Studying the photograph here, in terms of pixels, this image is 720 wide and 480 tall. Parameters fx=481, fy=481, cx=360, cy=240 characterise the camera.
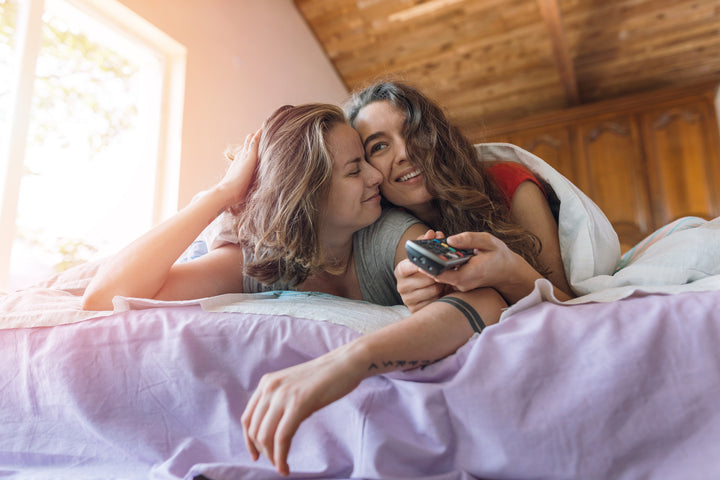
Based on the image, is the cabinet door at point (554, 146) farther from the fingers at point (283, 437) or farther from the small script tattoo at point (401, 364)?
the fingers at point (283, 437)

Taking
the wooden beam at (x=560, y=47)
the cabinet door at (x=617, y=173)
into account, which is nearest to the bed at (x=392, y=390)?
the wooden beam at (x=560, y=47)

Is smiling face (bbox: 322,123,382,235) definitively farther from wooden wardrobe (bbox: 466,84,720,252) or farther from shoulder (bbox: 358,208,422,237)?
wooden wardrobe (bbox: 466,84,720,252)

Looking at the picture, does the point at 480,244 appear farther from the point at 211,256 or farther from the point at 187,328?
the point at 211,256

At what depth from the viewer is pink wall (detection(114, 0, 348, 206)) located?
2.11 meters

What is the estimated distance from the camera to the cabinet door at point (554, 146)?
3223mm

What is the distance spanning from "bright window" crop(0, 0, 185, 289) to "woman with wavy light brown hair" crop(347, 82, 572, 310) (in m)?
1.18

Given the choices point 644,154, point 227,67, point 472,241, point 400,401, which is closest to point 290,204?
point 472,241

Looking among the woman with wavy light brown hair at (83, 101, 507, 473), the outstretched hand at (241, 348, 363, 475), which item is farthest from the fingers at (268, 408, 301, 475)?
the woman with wavy light brown hair at (83, 101, 507, 473)

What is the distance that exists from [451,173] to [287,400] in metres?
0.68

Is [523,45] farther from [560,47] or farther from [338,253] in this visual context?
Answer: [338,253]

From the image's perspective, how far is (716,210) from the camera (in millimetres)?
2859

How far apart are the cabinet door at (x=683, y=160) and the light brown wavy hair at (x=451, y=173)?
8.11 feet

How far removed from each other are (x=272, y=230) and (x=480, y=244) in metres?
0.41

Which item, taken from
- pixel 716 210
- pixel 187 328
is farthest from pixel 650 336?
pixel 716 210
